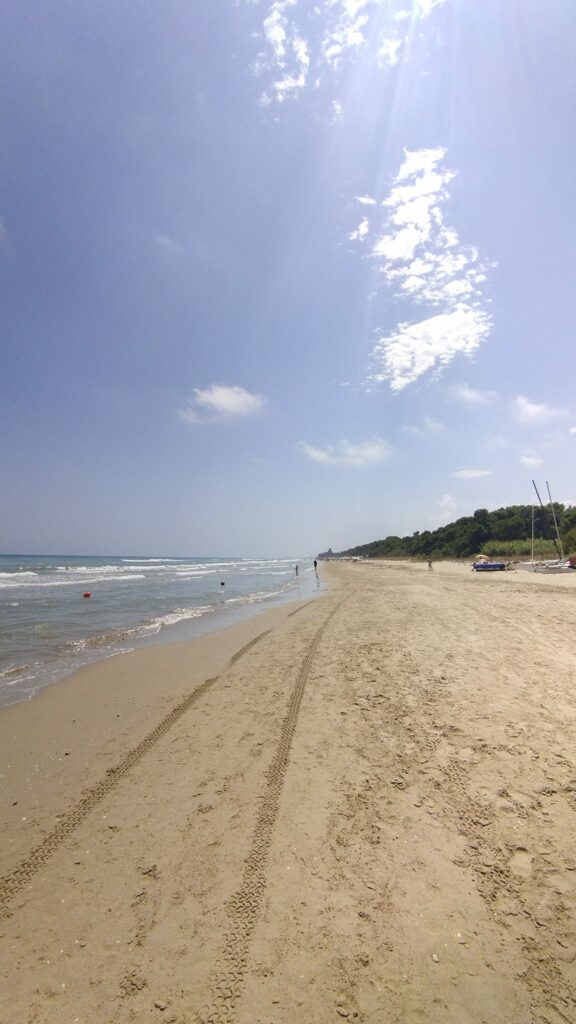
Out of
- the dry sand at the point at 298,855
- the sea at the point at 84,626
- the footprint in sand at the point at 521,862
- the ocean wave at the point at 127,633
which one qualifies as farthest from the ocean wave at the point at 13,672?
the footprint in sand at the point at 521,862

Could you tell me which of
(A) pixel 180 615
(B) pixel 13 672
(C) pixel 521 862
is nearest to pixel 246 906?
(C) pixel 521 862

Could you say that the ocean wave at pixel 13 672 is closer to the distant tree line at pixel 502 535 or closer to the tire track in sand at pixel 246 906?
the tire track in sand at pixel 246 906

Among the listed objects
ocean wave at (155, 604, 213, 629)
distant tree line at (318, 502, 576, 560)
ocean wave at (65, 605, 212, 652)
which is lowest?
ocean wave at (155, 604, 213, 629)

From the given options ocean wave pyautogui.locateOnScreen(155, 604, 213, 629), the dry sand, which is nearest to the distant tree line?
ocean wave pyautogui.locateOnScreen(155, 604, 213, 629)

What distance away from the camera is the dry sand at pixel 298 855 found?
2.48m

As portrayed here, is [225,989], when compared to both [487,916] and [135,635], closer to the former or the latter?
[487,916]

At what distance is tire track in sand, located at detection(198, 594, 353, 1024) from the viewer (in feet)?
7.93

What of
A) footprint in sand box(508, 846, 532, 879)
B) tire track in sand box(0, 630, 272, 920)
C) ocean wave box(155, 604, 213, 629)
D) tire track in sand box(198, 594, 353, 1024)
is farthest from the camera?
ocean wave box(155, 604, 213, 629)

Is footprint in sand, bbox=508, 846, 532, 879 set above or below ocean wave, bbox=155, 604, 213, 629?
above

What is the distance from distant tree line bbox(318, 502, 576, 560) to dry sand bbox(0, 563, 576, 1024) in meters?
51.7

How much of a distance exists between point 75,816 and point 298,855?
240 cm

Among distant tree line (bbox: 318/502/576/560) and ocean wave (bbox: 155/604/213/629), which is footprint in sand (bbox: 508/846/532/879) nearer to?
ocean wave (bbox: 155/604/213/629)

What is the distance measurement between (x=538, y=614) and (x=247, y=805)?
12579 mm

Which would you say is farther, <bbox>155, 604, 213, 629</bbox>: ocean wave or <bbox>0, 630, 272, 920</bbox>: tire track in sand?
<bbox>155, 604, 213, 629</bbox>: ocean wave
